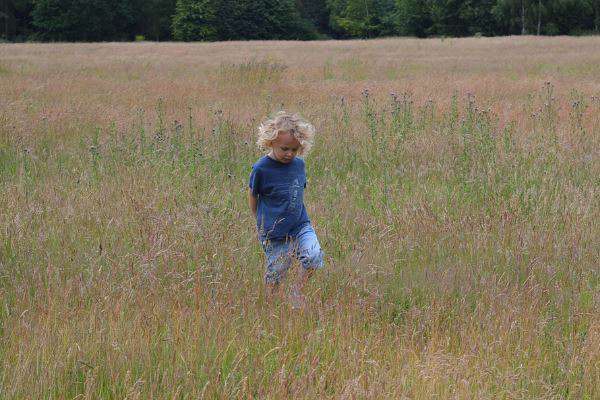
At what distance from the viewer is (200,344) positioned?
3.10 metres

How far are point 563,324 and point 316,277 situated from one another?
1.36 m

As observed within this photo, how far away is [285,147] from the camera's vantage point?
387 centimetres

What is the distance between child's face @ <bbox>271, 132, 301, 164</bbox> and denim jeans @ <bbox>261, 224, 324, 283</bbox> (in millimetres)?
458

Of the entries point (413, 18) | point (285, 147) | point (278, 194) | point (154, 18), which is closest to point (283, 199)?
point (278, 194)

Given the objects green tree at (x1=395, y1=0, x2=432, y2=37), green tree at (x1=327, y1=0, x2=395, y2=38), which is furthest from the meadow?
green tree at (x1=327, y1=0, x2=395, y2=38)

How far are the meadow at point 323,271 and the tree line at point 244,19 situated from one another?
175 ft

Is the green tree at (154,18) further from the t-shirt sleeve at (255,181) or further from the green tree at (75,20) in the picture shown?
the t-shirt sleeve at (255,181)

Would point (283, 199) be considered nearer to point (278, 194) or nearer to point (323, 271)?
point (278, 194)

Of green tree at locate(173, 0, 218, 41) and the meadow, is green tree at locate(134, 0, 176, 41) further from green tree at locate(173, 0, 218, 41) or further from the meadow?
the meadow

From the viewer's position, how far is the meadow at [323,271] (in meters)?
2.91

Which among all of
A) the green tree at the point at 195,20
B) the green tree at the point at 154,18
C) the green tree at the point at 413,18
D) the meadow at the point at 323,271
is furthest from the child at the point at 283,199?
the green tree at the point at 413,18

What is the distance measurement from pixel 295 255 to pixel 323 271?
21 cm

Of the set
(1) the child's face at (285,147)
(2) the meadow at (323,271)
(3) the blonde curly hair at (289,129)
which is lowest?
(2) the meadow at (323,271)

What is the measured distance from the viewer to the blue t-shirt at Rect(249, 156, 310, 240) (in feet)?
13.1
